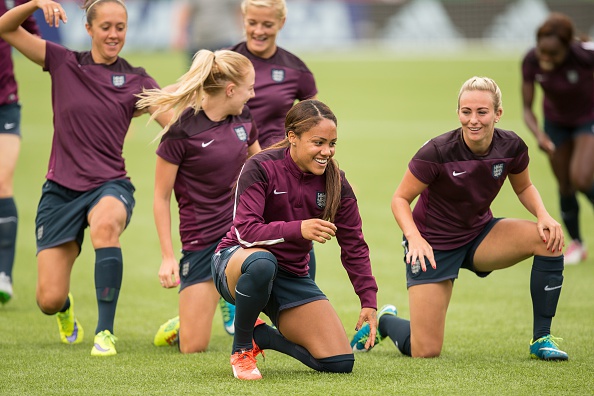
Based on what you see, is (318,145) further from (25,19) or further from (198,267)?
(25,19)

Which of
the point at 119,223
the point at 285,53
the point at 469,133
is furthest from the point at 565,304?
the point at 119,223

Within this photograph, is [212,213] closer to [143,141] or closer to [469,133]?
[469,133]

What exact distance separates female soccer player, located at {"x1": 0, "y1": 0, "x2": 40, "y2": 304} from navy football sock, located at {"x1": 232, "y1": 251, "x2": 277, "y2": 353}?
270 cm

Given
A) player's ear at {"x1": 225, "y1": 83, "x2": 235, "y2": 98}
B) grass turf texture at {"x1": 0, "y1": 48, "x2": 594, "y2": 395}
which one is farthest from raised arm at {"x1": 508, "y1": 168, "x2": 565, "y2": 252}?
player's ear at {"x1": 225, "y1": 83, "x2": 235, "y2": 98}

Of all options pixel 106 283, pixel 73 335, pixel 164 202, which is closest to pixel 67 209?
pixel 106 283

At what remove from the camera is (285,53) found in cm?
658

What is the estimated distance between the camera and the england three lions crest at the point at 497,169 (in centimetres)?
527

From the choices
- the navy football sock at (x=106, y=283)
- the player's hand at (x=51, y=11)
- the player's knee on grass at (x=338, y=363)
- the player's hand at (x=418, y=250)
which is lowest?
the player's knee on grass at (x=338, y=363)

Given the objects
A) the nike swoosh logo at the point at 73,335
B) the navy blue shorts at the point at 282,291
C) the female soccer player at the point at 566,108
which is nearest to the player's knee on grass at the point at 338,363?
the navy blue shorts at the point at 282,291

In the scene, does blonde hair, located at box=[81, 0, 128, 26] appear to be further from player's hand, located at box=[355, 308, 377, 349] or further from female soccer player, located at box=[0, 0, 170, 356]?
player's hand, located at box=[355, 308, 377, 349]

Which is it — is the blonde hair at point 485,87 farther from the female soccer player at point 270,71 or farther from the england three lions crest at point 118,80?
the england three lions crest at point 118,80

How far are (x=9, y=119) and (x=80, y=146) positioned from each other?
4.98 ft

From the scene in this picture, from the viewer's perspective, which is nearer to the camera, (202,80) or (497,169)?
(497,169)

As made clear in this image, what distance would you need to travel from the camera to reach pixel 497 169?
5.28 meters
